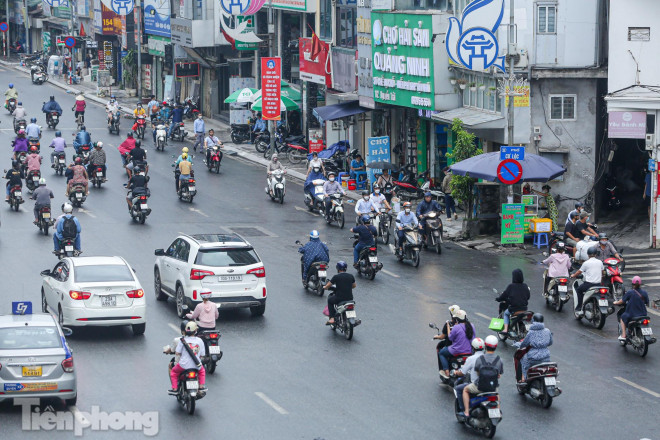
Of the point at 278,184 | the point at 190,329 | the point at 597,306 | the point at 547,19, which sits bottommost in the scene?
the point at 597,306

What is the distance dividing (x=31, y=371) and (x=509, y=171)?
18875 mm

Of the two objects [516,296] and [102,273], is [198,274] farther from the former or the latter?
[516,296]

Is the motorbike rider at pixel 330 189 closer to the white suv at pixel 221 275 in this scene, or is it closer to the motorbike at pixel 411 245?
the motorbike at pixel 411 245

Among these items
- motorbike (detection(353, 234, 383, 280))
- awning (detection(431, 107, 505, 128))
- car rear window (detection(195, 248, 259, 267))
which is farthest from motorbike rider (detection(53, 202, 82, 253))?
awning (detection(431, 107, 505, 128))

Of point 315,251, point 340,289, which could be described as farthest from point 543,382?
point 315,251

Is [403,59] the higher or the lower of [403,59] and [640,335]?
the higher

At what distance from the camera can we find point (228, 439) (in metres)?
17.8

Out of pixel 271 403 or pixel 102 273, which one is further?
pixel 102 273

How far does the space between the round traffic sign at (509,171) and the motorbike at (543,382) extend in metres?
14.5

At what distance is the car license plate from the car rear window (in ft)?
23.4

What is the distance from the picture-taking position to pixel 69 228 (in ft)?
103

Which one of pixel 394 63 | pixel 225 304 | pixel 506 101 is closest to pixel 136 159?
pixel 394 63

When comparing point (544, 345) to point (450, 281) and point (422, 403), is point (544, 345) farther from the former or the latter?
point (450, 281)

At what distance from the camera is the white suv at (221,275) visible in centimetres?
2550
